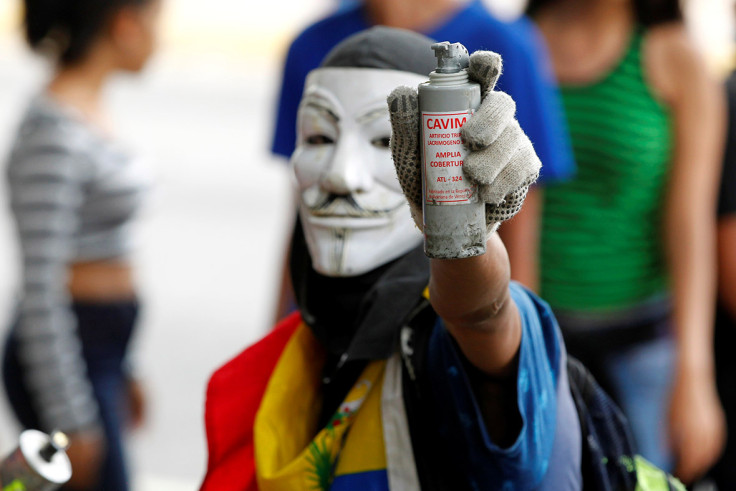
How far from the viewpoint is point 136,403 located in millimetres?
3783

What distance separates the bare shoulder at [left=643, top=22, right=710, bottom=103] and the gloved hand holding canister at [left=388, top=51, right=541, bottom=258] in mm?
1770

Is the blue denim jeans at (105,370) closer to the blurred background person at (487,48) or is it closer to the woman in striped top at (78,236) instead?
the woman in striped top at (78,236)

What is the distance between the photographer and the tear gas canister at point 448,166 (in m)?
1.46

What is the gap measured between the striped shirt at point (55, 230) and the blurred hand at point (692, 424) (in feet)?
5.45

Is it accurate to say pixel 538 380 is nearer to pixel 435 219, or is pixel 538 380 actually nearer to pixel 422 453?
pixel 422 453

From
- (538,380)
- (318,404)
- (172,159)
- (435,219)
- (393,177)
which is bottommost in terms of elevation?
(172,159)

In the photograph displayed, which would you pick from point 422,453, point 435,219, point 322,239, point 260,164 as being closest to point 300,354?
point 322,239

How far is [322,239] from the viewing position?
6.54ft

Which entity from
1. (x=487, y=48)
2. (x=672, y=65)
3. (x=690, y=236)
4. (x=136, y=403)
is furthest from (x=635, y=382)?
(x=136, y=403)

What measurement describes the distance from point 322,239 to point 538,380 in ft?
1.62

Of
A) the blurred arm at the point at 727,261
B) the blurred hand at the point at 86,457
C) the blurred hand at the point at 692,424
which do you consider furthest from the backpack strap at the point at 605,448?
the blurred hand at the point at 86,457

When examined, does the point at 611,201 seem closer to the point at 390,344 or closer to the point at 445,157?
the point at 390,344

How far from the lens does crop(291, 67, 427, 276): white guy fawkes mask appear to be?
197cm

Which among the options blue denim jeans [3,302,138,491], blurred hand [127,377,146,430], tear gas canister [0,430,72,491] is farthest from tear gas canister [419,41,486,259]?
blurred hand [127,377,146,430]
